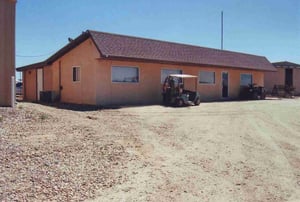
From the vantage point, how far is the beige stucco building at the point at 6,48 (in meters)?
12.6

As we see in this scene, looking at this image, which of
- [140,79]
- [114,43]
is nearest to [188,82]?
[140,79]

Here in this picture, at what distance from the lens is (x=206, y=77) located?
2623cm

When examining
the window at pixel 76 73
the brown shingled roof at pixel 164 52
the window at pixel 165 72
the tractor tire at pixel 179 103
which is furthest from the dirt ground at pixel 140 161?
the window at pixel 165 72

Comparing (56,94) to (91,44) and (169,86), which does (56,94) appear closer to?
(91,44)

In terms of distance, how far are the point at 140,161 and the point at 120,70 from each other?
12516 millimetres

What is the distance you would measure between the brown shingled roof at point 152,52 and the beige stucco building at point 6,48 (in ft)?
20.8

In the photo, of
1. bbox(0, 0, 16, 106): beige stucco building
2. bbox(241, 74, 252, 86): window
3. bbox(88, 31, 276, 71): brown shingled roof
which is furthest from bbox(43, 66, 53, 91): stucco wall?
bbox(241, 74, 252, 86): window

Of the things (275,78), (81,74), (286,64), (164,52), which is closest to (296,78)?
(286,64)

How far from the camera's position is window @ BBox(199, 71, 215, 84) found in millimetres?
25719

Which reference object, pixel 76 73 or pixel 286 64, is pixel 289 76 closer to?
pixel 286 64

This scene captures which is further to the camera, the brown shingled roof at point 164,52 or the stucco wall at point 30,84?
the stucco wall at point 30,84

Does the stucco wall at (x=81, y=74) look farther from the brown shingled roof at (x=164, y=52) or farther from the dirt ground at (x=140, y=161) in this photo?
the dirt ground at (x=140, y=161)

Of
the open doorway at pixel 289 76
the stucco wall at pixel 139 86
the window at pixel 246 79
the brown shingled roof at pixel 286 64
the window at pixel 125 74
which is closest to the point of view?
the stucco wall at pixel 139 86

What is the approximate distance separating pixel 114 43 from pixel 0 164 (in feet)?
47.3
